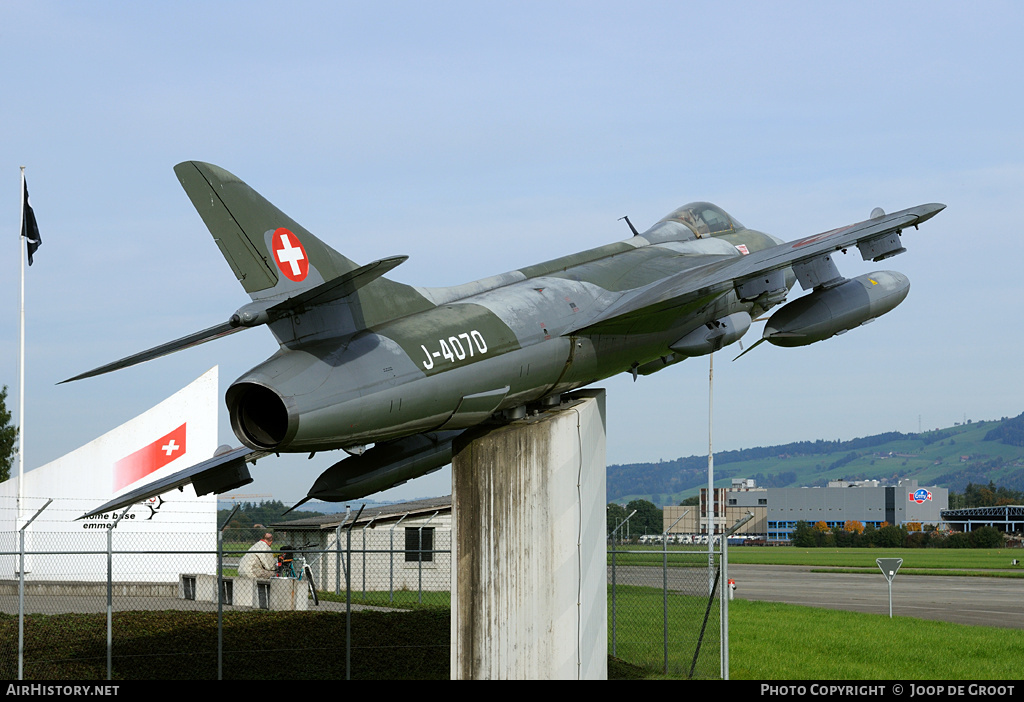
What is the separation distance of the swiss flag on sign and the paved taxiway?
19.2 metres

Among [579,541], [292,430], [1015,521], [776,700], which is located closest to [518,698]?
[579,541]

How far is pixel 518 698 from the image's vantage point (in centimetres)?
1121

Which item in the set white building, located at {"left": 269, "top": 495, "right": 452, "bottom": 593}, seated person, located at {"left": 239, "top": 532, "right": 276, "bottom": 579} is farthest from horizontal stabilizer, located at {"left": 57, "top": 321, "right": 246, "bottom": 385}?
white building, located at {"left": 269, "top": 495, "right": 452, "bottom": 593}

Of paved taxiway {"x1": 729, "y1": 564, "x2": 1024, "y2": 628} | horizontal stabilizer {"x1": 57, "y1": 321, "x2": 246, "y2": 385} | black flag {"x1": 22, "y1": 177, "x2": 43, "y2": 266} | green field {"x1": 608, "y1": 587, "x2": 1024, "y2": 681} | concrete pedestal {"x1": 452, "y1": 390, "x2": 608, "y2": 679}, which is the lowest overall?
paved taxiway {"x1": 729, "y1": 564, "x2": 1024, "y2": 628}

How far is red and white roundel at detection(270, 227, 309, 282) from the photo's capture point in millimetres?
9773

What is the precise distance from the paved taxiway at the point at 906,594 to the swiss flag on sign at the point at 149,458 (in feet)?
63.1

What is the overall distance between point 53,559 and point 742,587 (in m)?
25.1

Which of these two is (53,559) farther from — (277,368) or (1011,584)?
(1011,584)

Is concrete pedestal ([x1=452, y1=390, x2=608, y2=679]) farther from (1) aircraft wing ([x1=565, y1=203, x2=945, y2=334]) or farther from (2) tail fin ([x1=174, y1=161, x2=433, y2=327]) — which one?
(2) tail fin ([x1=174, y1=161, x2=433, y2=327])

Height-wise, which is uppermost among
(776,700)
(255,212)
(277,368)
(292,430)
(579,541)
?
(255,212)

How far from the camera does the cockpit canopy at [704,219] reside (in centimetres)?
1542

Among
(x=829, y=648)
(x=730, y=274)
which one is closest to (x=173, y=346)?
(x=730, y=274)

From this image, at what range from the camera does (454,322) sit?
10727 mm

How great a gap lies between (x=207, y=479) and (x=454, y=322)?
5.22m
